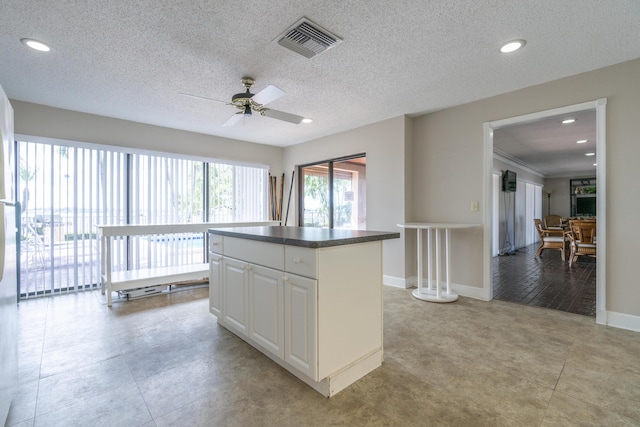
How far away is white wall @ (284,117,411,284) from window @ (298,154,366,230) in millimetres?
237

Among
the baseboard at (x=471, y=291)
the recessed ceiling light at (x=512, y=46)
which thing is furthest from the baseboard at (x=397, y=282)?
the recessed ceiling light at (x=512, y=46)

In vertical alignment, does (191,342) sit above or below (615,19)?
below

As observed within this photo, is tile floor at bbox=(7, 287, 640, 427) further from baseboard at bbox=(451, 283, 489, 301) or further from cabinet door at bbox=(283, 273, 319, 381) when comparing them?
baseboard at bbox=(451, 283, 489, 301)

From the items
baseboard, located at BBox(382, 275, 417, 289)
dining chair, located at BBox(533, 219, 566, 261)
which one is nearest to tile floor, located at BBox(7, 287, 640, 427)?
baseboard, located at BBox(382, 275, 417, 289)

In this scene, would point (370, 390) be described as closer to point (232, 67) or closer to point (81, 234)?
point (232, 67)

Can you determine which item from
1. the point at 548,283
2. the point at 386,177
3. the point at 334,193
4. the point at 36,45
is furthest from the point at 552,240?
the point at 36,45

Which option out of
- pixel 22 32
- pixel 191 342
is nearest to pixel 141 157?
pixel 22 32

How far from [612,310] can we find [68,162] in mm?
6632

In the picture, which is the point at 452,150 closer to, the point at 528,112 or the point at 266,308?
the point at 528,112

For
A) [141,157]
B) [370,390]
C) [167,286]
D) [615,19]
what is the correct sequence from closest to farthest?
[370,390] < [615,19] < [167,286] < [141,157]

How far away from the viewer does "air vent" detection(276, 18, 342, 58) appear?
2.11m

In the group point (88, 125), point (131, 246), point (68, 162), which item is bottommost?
point (131, 246)

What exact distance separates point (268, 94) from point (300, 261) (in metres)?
1.65

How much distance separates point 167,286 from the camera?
427 cm
